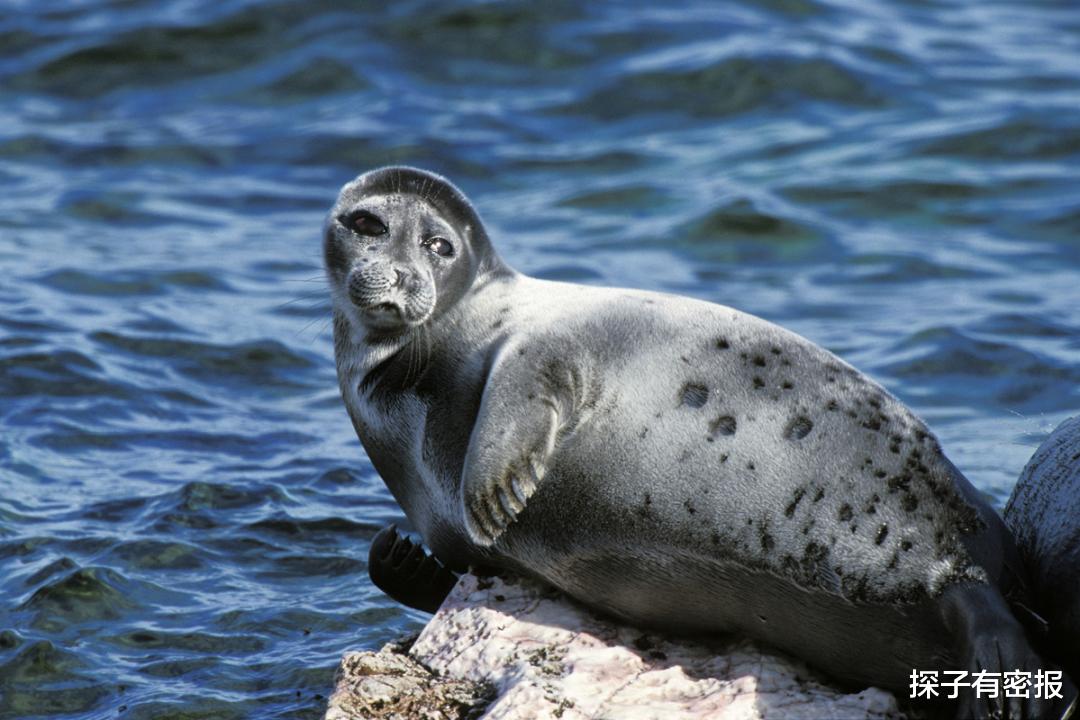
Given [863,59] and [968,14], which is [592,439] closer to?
[863,59]

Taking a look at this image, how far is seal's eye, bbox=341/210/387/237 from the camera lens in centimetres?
562

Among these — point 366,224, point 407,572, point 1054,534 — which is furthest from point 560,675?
point 366,224

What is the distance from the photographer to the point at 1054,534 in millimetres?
5027

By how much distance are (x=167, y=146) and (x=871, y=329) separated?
604 cm

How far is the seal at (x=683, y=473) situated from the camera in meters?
4.78

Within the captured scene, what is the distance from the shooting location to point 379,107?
13953mm

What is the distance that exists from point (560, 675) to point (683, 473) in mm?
677

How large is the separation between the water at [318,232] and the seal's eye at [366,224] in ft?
5.11

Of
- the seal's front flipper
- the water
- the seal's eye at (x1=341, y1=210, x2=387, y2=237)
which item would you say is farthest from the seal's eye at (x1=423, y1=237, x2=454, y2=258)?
the water

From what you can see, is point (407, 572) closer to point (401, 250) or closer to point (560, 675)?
point (560, 675)

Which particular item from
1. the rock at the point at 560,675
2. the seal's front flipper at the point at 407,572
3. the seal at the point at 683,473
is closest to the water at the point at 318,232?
the seal's front flipper at the point at 407,572

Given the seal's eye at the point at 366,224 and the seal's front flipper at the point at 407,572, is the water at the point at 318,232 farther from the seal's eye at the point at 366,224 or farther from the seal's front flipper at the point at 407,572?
the seal's eye at the point at 366,224

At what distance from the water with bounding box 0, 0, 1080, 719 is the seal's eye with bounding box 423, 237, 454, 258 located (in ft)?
5.06

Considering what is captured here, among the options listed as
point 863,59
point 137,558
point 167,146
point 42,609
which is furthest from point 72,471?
point 863,59
